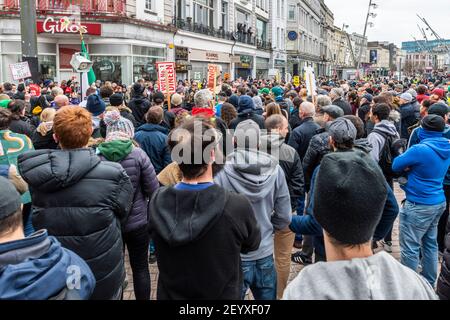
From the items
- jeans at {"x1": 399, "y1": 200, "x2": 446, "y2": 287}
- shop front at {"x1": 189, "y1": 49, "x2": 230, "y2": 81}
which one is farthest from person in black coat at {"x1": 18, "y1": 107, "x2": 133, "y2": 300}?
shop front at {"x1": 189, "y1": 49, "x2": 230, "y2": 81}

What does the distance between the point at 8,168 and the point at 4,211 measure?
1413 mm

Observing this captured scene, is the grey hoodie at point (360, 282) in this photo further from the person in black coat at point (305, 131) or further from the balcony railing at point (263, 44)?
the balcony railing at point (263, 44)

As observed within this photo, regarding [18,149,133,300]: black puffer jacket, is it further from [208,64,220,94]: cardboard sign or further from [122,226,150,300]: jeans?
[208,64,220,94]: cardboard sign

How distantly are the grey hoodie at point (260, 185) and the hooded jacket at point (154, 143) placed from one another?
7.81 ft

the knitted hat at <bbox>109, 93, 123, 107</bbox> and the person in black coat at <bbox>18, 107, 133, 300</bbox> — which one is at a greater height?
the knitted hat at <bbox>109, 93, 123, 107</bbox>

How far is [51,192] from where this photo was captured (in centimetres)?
298

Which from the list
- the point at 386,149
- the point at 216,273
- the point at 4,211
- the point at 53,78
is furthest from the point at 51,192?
the point at 53,78

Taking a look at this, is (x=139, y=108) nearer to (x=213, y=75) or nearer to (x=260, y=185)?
(x=213, y=75)

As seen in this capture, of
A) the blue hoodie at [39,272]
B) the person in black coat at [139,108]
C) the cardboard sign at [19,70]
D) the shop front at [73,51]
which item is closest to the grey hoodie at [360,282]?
the blue hoodie at [39,272]

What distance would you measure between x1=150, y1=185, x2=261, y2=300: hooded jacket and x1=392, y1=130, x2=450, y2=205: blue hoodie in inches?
104

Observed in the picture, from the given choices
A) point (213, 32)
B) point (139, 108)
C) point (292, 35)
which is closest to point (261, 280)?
point (139, 108)

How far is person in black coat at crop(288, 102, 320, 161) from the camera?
6.20m

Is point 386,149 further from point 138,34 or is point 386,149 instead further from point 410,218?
point 138,34

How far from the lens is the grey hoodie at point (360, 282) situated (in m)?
1.59
